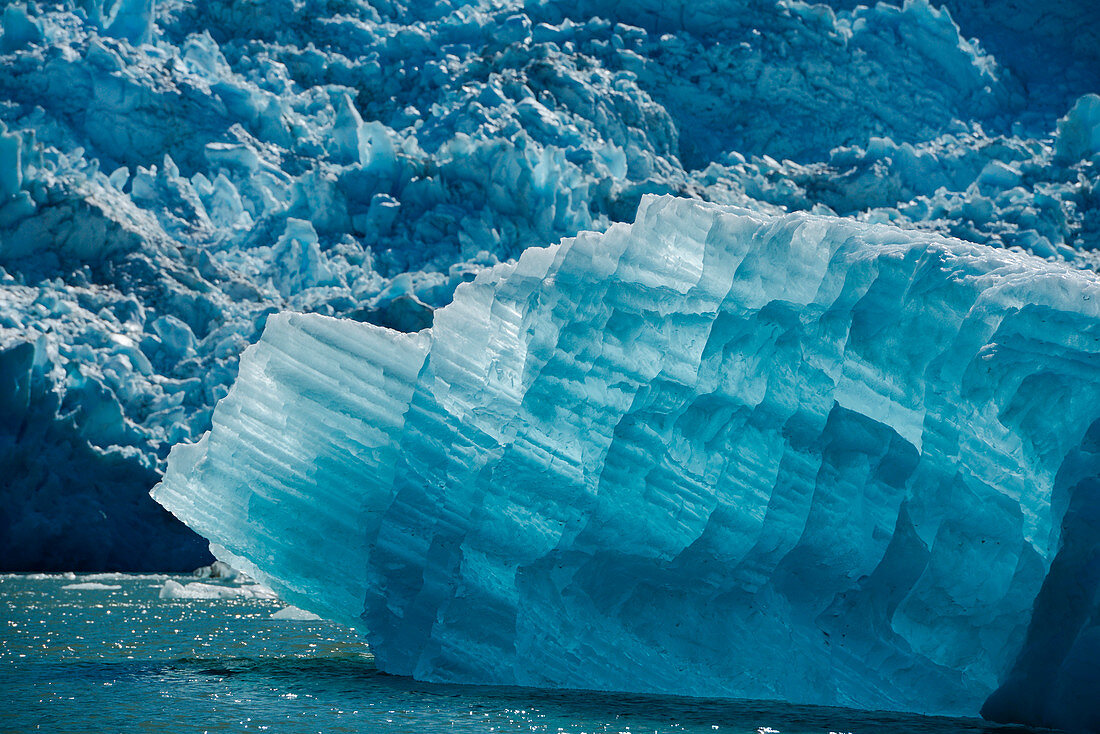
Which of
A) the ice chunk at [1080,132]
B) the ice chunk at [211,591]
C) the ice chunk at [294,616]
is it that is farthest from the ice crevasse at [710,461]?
the ice chunk at [1080,132]

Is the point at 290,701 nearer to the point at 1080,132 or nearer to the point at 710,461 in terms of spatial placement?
the point at 710,461

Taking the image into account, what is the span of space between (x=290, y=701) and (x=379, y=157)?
24.9m

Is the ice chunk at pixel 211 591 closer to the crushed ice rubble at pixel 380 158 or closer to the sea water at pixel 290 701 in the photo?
the crushed ice rubble at pixel 380 158

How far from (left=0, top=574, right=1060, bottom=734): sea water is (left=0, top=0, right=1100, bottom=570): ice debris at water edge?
13088mm

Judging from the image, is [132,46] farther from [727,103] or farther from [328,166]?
[727,103]

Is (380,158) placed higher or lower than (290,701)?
higher

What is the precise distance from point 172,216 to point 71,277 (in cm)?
458

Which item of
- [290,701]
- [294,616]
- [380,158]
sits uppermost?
[380,158]

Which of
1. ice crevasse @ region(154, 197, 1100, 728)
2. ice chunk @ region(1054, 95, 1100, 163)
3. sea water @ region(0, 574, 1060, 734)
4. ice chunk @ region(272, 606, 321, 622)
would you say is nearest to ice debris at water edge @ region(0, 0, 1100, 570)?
ice chunk @ region(1054, 95, 1100, 163)

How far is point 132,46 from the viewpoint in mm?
32469

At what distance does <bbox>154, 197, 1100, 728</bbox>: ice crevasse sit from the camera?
649 centimetres

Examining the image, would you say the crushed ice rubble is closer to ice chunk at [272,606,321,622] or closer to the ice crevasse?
ice chunk at [272,606,321,622]

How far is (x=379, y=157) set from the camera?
29922 mm

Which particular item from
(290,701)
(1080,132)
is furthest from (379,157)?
(290,701)
